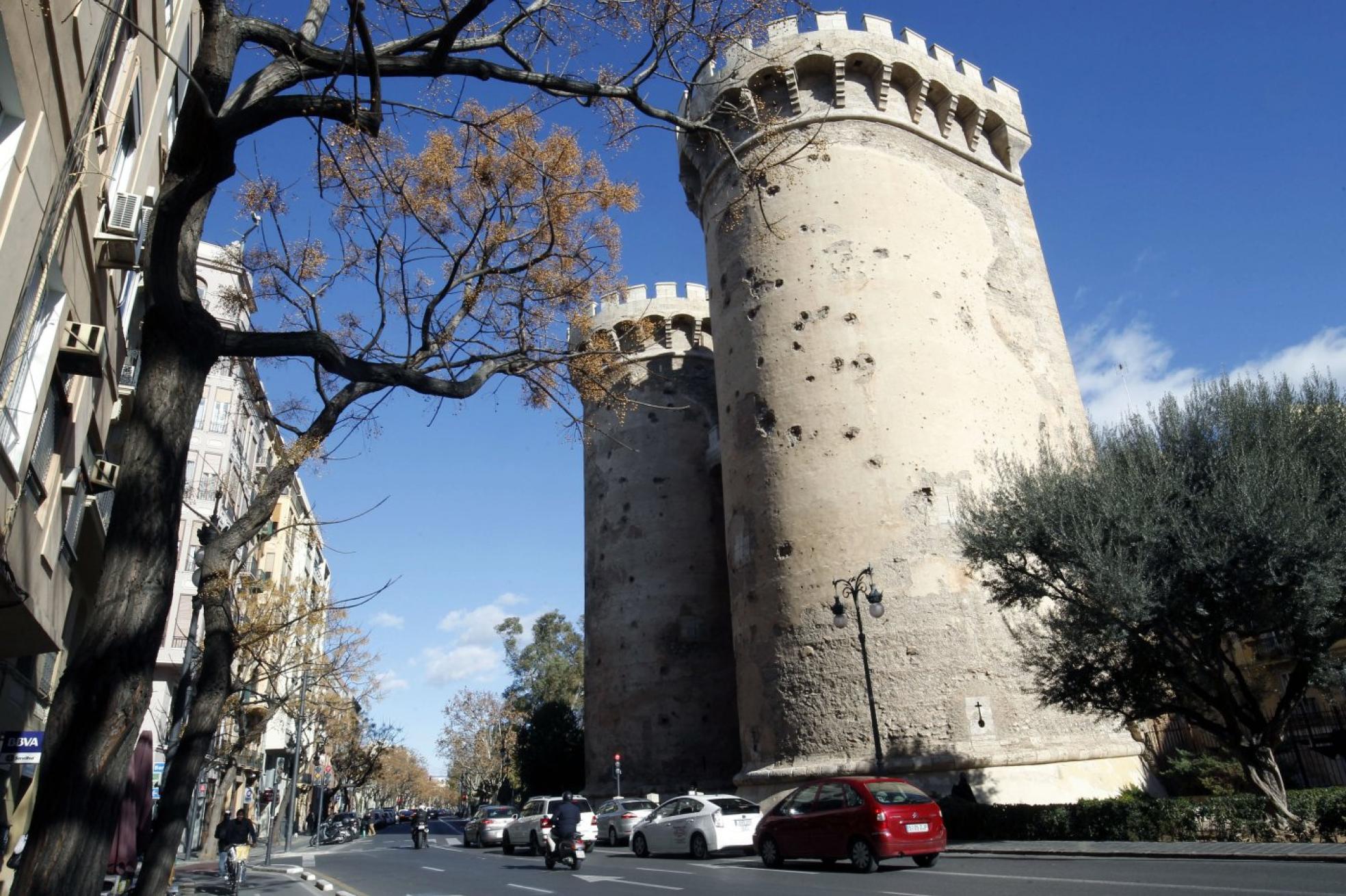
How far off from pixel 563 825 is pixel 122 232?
11433 millimetres

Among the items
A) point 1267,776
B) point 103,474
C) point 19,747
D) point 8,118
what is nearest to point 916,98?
point 1267,776

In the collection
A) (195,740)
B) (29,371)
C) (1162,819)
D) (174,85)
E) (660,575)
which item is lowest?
(1162,819)

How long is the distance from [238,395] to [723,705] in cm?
1937

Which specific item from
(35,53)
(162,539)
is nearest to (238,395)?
(35,53)

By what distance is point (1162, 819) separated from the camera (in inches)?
501

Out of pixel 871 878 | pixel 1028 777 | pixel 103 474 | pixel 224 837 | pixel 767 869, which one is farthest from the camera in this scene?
pixel 1028 777

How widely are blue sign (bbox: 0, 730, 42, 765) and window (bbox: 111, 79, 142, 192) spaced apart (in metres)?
6.23

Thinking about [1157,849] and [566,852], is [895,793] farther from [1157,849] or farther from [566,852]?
[566,852]

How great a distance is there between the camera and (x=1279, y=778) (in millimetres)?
12734

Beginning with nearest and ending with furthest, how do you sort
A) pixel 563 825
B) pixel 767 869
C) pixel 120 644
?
pixel 120 644
pixel 767 869
pixel 563 825

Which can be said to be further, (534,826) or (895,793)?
(534,826)

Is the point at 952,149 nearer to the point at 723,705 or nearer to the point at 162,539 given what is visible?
the point at 723,705

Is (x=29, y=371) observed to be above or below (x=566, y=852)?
above

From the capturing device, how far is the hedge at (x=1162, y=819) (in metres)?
11.3
